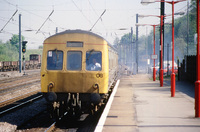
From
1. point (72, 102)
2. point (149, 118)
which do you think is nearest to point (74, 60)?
point (72, 102)

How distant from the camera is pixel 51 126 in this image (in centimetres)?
1055

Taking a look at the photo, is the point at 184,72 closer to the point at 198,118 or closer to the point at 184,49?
the point at 198,118

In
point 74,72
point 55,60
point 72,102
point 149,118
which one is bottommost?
point 149,118

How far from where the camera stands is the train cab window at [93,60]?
10.9 m

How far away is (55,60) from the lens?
36.1 ft

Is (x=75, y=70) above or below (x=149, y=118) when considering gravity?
above

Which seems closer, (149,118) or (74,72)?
(149,118)

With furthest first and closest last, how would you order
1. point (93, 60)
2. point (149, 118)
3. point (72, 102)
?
point (93, 60) < point (72, 102) < point (149, 118)

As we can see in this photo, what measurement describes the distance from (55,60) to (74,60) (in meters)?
0.72

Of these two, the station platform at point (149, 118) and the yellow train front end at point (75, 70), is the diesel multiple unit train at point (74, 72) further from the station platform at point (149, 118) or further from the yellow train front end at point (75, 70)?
the station platform at point (149, 118)

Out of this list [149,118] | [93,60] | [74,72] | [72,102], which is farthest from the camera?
[93,60]

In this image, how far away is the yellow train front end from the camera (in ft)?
34.9

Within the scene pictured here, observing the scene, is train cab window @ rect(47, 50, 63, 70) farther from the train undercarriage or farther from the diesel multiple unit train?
the train undercarriage

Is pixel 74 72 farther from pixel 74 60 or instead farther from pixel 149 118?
pixel 149 118
